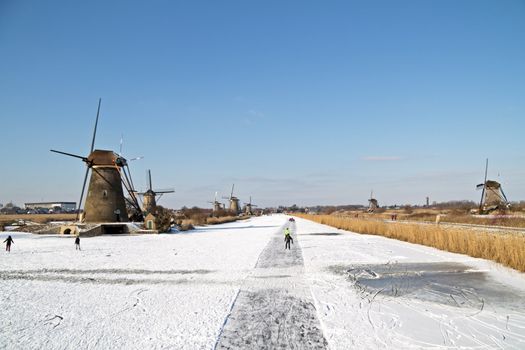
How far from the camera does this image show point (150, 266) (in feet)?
45.1

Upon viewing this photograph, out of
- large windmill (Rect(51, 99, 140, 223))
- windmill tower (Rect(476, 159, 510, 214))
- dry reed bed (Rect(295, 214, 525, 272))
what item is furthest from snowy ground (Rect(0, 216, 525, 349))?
windmill tower (Rect(476, 159, 510, 214))

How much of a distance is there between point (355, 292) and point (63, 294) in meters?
6.85

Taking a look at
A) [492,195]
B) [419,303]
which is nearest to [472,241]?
[419,303]

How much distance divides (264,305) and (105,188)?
1121 inches

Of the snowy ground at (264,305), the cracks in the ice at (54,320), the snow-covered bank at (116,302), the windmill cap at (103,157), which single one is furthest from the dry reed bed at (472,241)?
the windmill cap at (103,157)

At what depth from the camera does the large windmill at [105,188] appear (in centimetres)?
3231

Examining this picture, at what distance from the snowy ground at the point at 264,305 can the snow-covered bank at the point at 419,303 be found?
2cm

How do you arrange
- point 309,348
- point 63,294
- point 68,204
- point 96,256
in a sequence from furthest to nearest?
1. point 68,204
2. point 96,256
3. point 63,294
4. point 309,348

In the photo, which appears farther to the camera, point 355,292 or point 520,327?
point 355,292

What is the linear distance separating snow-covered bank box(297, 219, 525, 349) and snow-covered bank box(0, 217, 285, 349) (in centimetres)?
217

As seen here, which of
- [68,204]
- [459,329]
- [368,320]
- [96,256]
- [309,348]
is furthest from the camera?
[68,204]

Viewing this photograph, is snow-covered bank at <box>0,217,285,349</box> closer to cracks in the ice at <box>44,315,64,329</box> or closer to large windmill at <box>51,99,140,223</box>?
cracks in the ice at <box>44,315,64,329</box>

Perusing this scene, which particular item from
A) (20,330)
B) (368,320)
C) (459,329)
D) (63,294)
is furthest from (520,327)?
(63,294)

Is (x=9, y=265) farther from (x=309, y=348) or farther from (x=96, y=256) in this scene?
(x=309, y=348)
